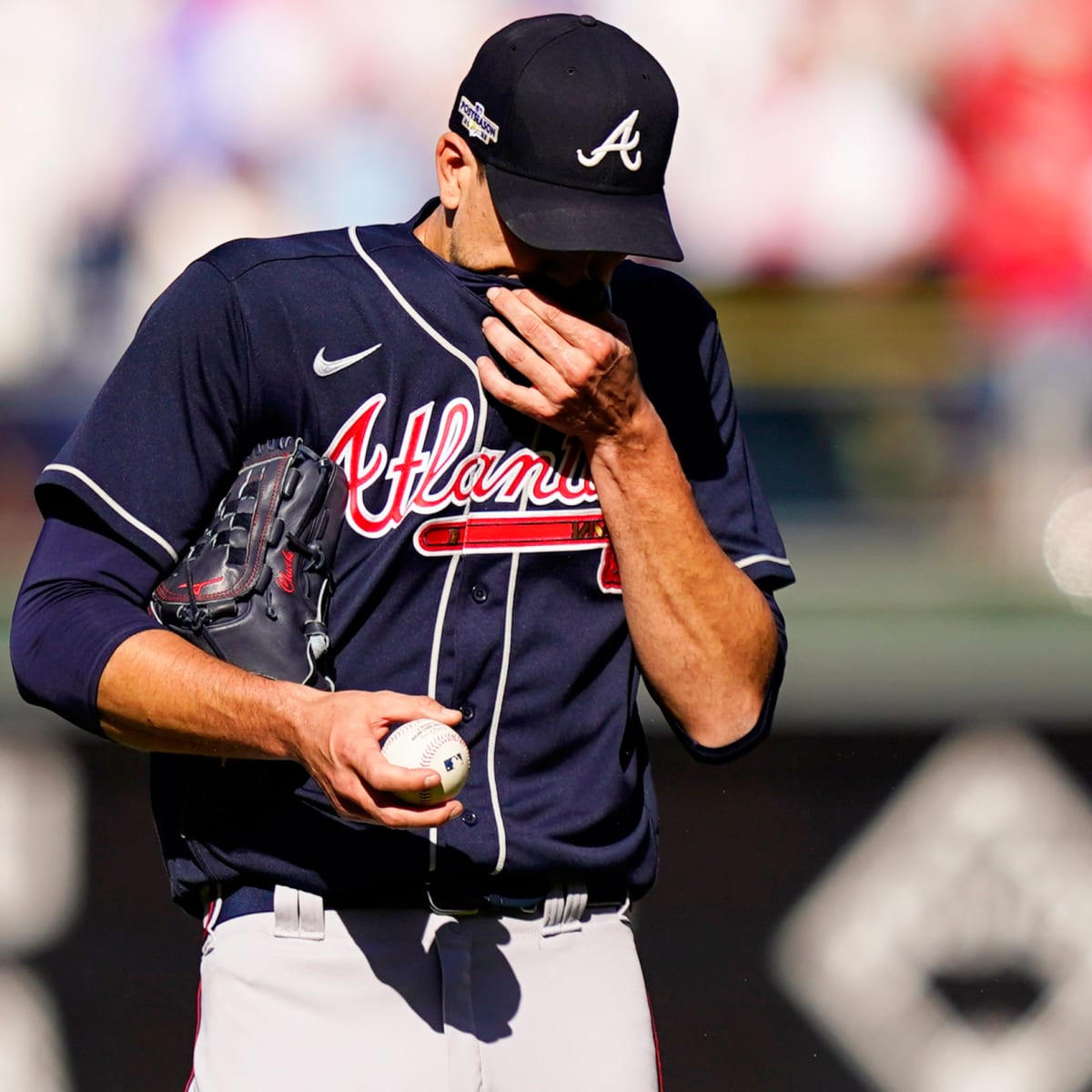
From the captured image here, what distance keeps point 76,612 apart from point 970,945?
8.60 feet

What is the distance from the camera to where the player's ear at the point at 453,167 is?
2.00 meters

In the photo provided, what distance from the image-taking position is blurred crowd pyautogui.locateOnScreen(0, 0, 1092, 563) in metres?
4.36

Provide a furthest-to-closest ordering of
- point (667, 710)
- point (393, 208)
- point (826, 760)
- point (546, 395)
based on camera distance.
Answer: point (393, 208)
point (826, 760)
point (667, 710)
point (546, 395)

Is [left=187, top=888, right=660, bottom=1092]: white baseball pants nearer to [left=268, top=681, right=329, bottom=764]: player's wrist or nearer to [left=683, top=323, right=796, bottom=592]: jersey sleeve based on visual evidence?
[left=268, top=681, right=329, bottom=764]: player's wrist

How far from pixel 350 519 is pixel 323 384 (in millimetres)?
157

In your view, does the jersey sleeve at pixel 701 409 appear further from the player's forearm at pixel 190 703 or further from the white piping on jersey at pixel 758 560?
the player's forearm at pixel 190 703

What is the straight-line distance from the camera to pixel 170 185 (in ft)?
14.4

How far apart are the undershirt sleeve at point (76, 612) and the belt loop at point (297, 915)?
29 cm

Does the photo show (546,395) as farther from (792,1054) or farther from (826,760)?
(792,1054)

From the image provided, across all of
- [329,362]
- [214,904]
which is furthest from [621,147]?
[214,904]

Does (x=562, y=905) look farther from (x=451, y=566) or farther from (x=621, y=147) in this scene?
(x=621, y=147)

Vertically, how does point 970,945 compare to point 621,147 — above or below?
below

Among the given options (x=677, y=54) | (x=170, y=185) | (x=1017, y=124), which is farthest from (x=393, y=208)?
(x=1017, y=124)

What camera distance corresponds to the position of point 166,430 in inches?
73.2
